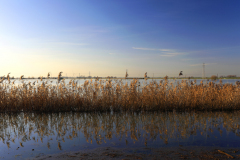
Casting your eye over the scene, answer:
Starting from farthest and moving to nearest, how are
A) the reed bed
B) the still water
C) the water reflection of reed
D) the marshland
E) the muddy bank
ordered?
the reed bed
the water reflection of reed
the marshland
the still water
the muddy bank

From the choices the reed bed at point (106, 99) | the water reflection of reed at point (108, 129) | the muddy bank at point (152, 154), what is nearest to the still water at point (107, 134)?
the water reflection of reed at point (108, 129)

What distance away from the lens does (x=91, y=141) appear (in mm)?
5711

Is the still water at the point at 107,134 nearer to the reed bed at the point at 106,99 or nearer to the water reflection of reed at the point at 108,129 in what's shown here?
the water reflection of reed at the point at 108,129

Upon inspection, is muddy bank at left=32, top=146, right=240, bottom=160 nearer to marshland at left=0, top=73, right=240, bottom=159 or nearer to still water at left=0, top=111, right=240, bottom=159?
marshland at left=0, top=73, right=240, bottom=159

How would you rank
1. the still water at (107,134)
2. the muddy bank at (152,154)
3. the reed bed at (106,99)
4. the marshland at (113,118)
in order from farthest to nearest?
the reed bed at (106,99)
the marshland at (113,118)
the still water at (107,134)
the muddy bank at (152,154)

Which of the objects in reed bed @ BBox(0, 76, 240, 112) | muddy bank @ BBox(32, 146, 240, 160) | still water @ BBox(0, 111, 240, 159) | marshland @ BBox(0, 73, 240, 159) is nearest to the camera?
muddy bank @ BBox(32, 146, 240, 160)

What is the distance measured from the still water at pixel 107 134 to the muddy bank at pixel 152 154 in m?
0.31

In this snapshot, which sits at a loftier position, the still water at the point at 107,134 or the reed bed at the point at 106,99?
the reed bed at the point at 106,99

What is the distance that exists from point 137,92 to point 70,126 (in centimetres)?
514

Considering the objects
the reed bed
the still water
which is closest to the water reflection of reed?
the still water

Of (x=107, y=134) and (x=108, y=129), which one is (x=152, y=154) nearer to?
(x=107, y=134)

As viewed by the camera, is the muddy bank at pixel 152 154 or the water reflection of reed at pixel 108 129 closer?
the muddy bank at pixel 152 154

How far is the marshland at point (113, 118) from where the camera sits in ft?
17.9

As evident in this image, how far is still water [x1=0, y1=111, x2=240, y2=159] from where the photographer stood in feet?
17.3
